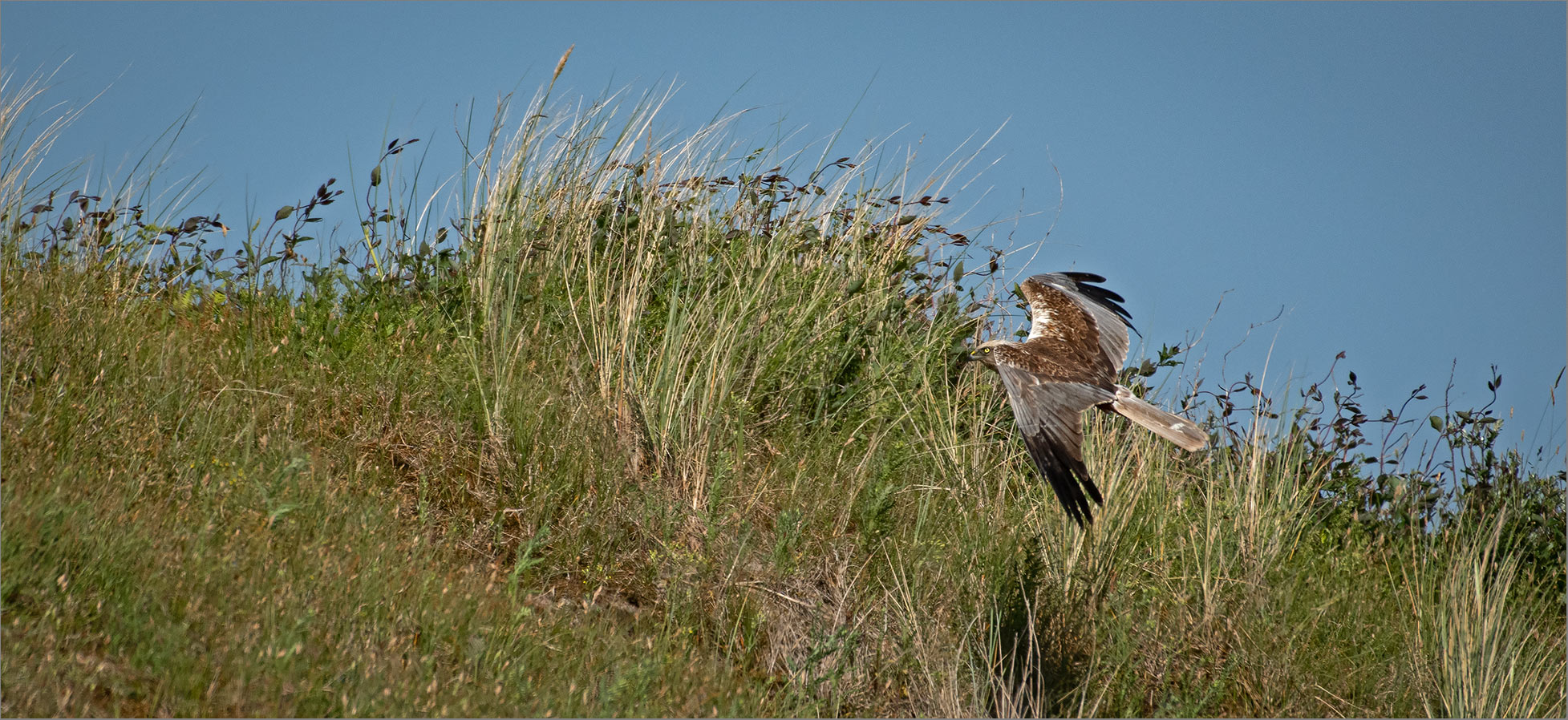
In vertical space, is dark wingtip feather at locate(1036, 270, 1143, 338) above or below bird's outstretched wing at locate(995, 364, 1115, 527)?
above

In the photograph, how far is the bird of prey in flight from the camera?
3871mm

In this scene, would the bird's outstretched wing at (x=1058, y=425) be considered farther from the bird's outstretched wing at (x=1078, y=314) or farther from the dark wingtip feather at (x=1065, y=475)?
the bird's outstretched wing at (x=1078, y=314)

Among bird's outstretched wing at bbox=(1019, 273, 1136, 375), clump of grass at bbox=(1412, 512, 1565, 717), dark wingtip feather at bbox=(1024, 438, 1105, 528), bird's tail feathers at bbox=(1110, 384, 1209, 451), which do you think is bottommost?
clump of grass at bbox=(1412, 512, 1565, 717)

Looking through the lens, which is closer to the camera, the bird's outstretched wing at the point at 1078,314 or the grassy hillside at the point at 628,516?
the grassy hillside at the point at 628,516

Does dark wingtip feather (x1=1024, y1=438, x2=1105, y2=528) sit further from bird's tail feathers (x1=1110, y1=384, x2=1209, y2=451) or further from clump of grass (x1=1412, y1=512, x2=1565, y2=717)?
clump of grass (x1=1412, y1=512, x2=1565, y2=717)

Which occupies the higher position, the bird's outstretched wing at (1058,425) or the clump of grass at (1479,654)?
the bird's outstretched wing at (1058,425)

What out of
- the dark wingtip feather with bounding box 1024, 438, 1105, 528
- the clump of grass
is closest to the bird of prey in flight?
the dark wingtip feather with bounding box 1024, 438, 1105, 528

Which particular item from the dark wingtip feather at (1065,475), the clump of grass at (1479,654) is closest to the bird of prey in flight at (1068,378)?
the dark wingtip feather at (1065,475)

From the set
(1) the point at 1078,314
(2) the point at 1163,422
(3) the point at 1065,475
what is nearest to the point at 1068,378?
(2) the point at 1163,422

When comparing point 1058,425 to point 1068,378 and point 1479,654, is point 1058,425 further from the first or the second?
point 1479,654

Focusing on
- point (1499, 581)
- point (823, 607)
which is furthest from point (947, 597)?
point (1499, 581)

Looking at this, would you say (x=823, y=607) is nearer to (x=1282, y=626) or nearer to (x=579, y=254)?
(x=1282, y=626)

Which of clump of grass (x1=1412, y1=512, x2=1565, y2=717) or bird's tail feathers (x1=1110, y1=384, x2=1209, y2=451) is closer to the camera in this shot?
bird's tail feathers (x1=1110, y1=384, x2=1209, y2=451)

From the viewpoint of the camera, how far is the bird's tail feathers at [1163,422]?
392cm
